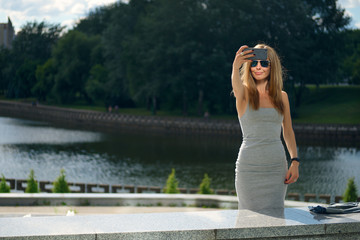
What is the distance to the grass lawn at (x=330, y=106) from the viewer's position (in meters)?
57.4

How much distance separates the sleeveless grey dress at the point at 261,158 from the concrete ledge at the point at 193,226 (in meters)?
0.22

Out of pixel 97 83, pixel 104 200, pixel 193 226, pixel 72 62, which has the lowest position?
pixel 104 200

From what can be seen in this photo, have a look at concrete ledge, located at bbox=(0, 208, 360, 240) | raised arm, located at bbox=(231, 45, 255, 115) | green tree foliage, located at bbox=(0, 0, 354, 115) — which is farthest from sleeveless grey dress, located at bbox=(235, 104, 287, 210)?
green tree foliage, located at bbox=(0, 0, 354, 115)

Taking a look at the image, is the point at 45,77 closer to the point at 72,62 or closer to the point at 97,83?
the point at 72,62

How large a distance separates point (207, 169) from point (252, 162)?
2582cm

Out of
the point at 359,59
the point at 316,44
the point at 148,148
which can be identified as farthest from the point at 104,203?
the point at 359,59

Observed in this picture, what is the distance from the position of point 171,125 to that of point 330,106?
69.3 ft

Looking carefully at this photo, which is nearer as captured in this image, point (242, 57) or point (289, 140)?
point (242, 57)

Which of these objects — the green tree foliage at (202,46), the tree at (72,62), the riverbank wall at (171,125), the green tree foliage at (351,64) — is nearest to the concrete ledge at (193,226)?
the riverbank wall at (171,125)

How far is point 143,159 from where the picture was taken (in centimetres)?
3400

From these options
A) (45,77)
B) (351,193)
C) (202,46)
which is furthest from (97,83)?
(351,193)

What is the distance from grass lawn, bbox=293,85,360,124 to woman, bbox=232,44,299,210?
50929 mm

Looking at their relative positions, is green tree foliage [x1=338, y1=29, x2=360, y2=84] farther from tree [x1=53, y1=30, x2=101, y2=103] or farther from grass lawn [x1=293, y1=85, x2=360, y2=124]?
tree [x1=53, y1=30, x2=101, y2=103]

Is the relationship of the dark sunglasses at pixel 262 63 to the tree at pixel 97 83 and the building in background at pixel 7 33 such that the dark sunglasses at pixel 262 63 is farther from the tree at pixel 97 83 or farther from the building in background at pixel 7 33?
the building in background at pixel 7 33
